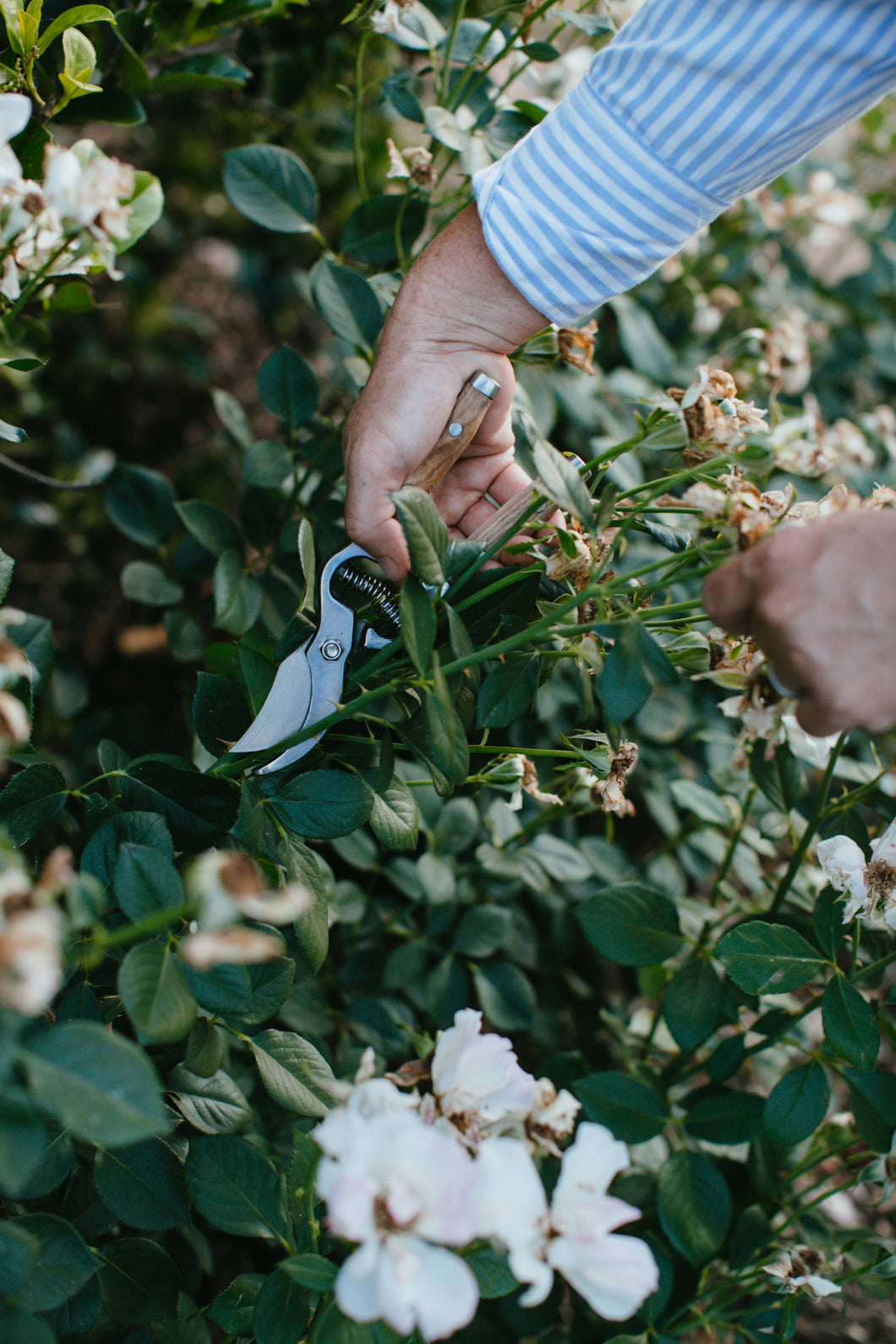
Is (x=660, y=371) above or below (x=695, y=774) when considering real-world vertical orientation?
above

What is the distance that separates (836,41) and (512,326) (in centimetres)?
38

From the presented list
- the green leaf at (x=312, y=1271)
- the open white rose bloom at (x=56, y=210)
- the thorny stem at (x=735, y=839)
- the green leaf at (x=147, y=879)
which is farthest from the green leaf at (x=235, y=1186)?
the open white rose bloom at (x=56, y=210)

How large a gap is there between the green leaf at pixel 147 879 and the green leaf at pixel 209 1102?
0.26 meters

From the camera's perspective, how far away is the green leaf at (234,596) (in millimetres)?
1115

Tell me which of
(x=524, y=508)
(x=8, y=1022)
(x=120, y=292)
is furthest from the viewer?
(x=120, y=292)

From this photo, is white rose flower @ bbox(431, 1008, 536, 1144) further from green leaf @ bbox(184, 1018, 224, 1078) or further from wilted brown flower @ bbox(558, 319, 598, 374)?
wilted brown flower @ bbox(558, 319, 598, 374)

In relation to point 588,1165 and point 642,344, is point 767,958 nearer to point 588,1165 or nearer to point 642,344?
point 588,1165

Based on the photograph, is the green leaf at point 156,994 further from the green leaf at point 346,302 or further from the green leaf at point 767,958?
the green leaf at point 346,302

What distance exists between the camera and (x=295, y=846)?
2.62 feet

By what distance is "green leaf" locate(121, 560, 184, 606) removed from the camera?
127 centimetres

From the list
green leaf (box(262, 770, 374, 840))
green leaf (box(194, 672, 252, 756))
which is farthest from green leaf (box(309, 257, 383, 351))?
green leaf (box(262, 770, 374, 840))

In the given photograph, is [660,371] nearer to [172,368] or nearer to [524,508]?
[524,508]

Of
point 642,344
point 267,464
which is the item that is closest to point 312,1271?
point 267,464

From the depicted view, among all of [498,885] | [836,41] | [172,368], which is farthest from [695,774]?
[172,368]
